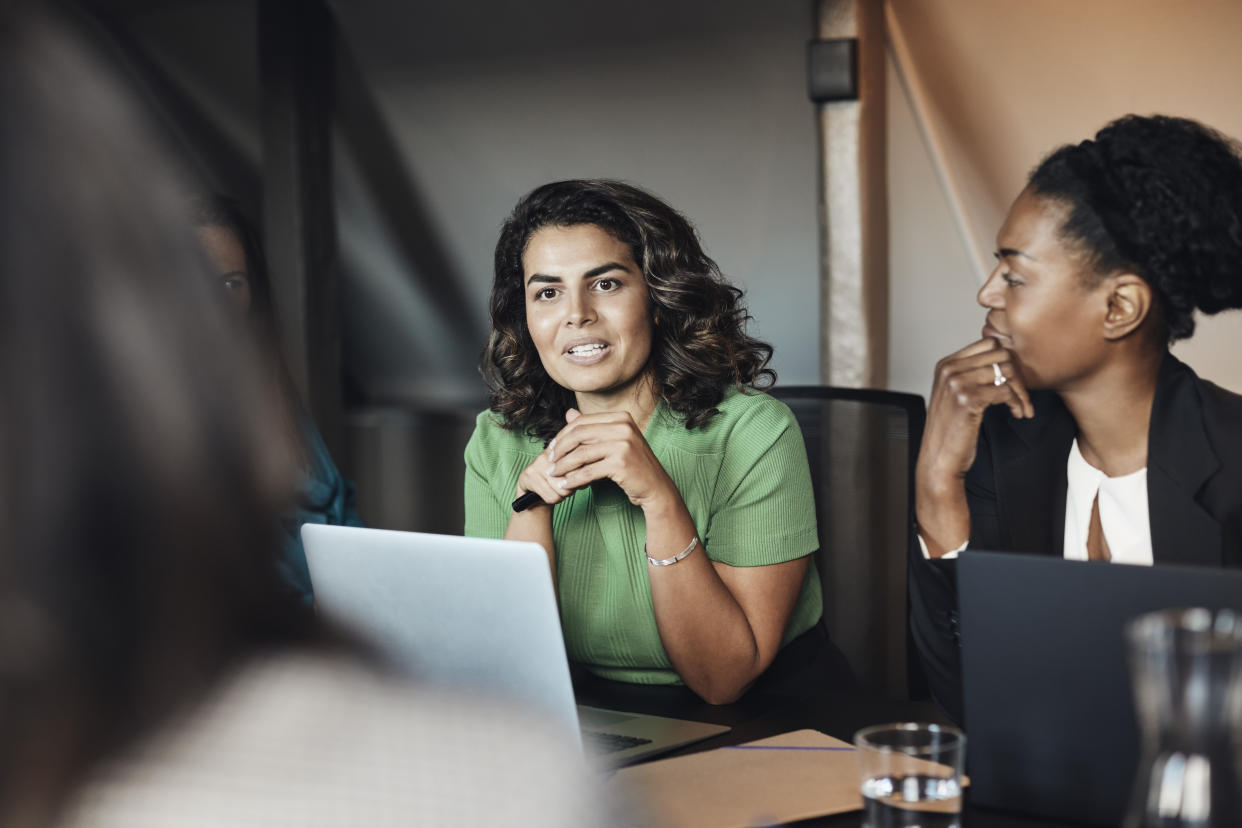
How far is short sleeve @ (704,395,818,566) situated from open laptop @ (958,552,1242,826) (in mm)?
676

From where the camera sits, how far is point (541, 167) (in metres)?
4.20

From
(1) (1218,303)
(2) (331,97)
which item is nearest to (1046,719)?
(1) (1218,303)

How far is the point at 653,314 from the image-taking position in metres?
1.85

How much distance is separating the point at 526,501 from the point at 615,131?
2610 mm

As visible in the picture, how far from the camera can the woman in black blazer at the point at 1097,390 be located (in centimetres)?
152

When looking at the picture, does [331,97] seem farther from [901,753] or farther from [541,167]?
[901,753]

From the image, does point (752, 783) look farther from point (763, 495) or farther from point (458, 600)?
point (763, 495)

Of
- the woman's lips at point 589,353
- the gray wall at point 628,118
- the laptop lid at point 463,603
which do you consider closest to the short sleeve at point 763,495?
the woman's lips at point 589,353

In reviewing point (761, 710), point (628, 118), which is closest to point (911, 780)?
point (761, 710)

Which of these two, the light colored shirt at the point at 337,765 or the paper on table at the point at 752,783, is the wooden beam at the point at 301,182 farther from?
the light colored shirt at the point at 337,765

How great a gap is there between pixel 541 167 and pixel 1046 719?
11.5 feet

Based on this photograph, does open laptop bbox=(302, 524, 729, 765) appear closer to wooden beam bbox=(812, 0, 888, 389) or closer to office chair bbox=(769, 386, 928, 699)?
office chair bbox=(769, 386, 928, 699)

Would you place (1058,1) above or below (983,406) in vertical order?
above

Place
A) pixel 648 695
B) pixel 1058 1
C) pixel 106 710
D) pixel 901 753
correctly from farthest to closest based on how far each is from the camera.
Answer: pixel 1058 1, pixel 648 695, pixel 901 753, pixel 106 710
